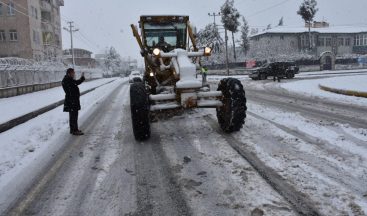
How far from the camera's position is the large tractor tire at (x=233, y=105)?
730 cm

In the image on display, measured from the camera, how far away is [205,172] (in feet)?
16.5

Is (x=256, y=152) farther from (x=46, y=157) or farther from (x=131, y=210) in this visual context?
(x=46, y=157)

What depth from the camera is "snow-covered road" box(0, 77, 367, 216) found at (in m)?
3.89

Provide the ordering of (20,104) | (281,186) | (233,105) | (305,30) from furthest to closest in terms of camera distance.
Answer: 1. (305,30)
2. (20,104)
3. (233,105)
4. (281,186)

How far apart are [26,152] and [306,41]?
74.4 metres

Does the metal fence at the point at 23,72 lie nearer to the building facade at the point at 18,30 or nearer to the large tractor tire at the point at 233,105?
the building facade at the point at 18,30

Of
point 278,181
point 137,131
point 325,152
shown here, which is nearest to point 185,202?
point 278,181

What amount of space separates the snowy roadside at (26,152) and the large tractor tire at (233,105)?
143 inches

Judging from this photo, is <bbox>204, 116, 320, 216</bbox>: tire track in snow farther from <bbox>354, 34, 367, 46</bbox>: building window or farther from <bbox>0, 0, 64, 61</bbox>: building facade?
<bbox>354, 34, 367, 46</bbox>: building window

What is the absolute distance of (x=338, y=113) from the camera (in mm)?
10141

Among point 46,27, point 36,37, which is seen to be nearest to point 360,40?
point 46,27

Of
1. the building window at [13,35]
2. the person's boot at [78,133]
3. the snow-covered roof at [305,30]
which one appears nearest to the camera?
the person's boot at [78,133]

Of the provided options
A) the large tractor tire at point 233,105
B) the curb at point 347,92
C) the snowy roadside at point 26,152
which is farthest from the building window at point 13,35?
the large tractor tire at point 233,105

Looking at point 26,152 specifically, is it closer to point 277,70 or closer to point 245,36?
point 277,70
